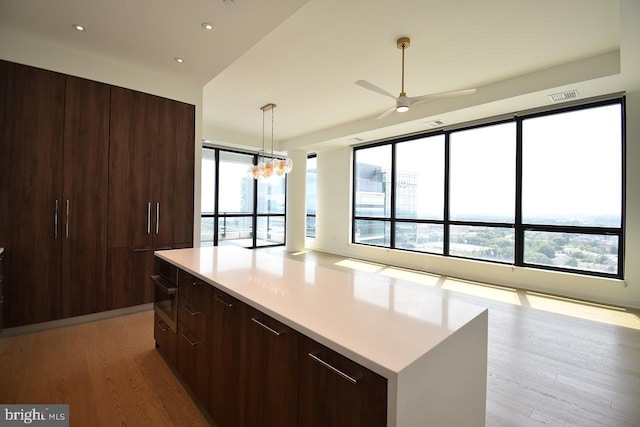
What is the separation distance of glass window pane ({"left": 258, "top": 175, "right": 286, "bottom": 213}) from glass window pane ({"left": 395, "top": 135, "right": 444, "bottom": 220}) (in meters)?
3.65

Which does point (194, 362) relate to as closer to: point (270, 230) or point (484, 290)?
point (484, 290)

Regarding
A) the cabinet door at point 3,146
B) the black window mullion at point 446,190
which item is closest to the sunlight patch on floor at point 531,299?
the black window mullion at point 446,190

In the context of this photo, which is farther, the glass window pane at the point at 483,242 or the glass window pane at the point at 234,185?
the glass window pane at the point at 234,185

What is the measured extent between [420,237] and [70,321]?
563 centimetres

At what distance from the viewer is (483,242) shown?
510cm

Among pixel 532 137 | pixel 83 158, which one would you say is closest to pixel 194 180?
pixel 83 158

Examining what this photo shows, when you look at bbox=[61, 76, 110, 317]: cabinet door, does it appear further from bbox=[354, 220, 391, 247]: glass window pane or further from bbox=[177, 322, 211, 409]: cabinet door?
bbox=[354, 220, 391, 247]: glass window pane

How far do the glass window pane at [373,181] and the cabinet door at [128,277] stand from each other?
487 centimetres

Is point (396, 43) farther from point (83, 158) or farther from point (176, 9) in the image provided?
point (83, 158)

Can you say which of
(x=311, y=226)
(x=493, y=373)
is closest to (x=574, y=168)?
(x=493, y=373)

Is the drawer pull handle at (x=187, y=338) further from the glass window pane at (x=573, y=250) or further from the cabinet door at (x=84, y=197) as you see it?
the glass window pane at (x=573, y=250)

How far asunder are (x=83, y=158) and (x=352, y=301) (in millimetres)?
3309

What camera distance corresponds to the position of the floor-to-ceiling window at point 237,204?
7.37m

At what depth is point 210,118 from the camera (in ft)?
20.3
